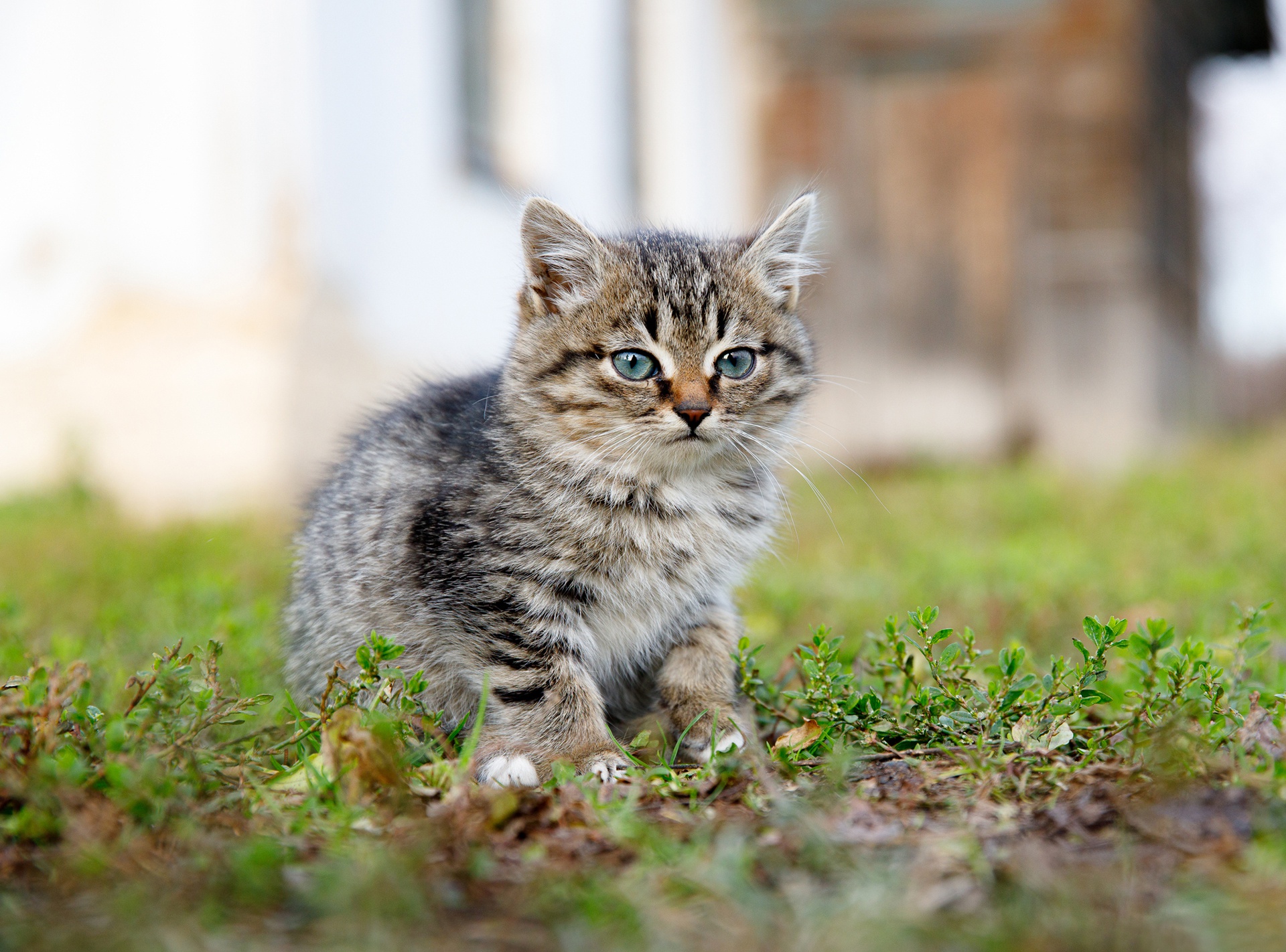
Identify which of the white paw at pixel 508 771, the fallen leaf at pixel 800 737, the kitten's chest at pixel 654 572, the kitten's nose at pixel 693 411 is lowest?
the white paw at pixel 508 771

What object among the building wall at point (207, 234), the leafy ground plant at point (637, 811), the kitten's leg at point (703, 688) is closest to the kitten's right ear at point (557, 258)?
the kitten's leg at point (703, 688)

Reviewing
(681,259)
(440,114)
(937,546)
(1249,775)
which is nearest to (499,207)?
(440,114)

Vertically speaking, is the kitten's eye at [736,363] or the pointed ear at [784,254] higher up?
Answer: the pointed ear at [784,254]

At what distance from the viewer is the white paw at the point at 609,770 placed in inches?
87.7

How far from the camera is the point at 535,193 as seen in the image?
2951 mm

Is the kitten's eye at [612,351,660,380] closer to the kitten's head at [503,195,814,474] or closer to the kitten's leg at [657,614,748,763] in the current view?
the kitten's head at [503,195,814,474]

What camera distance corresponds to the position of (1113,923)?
55.1 inches

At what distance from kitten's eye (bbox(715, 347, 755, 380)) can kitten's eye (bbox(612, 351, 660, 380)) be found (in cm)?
17

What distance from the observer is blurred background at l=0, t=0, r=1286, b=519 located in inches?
241

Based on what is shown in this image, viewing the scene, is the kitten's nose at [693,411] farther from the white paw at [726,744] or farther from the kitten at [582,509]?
the white paw at [726,744]

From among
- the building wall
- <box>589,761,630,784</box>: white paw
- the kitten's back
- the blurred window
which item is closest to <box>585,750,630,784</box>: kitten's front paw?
<box>589,761,630,784</box>: white paw

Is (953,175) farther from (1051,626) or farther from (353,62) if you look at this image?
(1051,626)

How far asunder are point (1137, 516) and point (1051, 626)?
9.22 ft

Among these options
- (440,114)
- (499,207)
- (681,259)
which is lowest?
(681,259)
